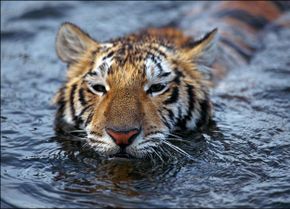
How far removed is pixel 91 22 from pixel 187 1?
1.38m

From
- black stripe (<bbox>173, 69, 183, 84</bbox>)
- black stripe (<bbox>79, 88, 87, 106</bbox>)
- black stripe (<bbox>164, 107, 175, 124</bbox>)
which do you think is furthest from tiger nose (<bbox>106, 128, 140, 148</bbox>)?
black stripe (<bbox>173, 69, 183, 84</bbox>)

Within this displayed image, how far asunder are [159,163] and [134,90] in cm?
53

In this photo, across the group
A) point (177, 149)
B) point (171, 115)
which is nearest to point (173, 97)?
point (171, 115)

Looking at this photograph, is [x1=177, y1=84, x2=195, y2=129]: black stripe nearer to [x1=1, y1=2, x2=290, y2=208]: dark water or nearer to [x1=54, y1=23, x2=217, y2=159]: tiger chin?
[x1=54, y1=23, x2=217, y2=159]: tiger chin

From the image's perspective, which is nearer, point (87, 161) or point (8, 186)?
point (8, 186)

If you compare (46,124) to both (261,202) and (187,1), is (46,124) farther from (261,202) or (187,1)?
(187,1)

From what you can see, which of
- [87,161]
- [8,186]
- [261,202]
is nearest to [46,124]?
[87,161]

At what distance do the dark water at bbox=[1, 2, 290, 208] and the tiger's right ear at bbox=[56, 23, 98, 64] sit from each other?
0.58 meters

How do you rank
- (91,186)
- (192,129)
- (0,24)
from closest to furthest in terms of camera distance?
(91,186) < (192,129) < (0,24)

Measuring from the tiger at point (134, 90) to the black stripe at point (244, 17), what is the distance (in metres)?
1.73

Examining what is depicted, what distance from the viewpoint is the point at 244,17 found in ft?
25.8

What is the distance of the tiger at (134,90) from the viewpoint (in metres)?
4.51

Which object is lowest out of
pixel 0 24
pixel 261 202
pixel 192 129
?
pixel 261 202

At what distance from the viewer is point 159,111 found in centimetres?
493
